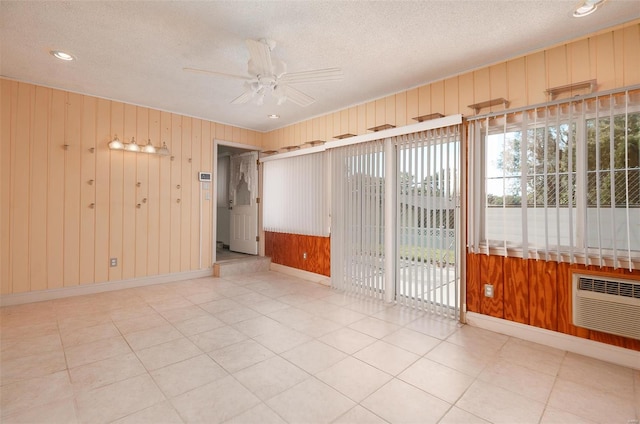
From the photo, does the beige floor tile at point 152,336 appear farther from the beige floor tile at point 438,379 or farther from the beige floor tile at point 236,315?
the beige floor tile at point 438,379

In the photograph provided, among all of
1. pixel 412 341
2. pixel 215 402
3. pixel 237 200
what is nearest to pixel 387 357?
pixel 412 341

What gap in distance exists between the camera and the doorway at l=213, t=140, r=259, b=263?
20.6ft

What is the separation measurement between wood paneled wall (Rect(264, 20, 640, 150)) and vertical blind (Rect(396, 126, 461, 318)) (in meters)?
0.39

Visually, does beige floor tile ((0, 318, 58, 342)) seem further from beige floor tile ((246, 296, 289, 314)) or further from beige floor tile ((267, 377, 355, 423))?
beige floor tile ((267, 377, 355, 423))

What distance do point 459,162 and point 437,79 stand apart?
1.09 meters

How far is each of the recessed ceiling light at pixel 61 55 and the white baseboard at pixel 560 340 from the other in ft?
16.8

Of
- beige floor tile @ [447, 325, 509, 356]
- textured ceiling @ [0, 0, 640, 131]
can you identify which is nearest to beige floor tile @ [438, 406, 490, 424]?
beige floor tile @ [447, 325, 509, 356]

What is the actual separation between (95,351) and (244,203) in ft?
14.1

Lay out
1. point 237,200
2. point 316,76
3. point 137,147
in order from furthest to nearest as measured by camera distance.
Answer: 1. point 237,200
2. point 137,147
3. point 316,76

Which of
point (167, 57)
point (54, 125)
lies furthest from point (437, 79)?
point (54, 125)

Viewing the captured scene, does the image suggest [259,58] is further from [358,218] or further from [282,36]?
[358,218]

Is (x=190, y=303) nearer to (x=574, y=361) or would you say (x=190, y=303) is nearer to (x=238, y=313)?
(x=238, y=313)

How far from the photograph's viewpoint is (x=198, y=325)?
10.3ft

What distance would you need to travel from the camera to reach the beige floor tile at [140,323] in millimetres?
3016
